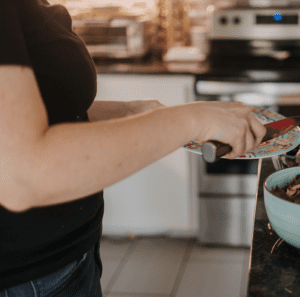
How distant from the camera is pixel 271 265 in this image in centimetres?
60

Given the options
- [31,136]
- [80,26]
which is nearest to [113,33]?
[80,26]

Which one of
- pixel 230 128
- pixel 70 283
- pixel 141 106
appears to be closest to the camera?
pixel 230 128

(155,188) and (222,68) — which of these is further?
(155,188)

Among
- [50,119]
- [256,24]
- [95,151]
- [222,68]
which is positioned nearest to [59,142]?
[95,151]

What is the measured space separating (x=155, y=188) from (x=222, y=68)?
2.36 feet

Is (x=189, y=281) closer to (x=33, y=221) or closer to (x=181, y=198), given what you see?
(x=181, y=198)

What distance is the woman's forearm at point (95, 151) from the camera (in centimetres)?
49

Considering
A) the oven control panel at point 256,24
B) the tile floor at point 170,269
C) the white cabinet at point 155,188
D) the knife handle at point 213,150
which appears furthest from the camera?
the oven control panel at point 256,24

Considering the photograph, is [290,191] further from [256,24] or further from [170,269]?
[256,24]

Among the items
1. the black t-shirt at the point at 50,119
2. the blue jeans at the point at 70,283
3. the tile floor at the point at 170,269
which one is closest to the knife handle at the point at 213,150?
the black t-shirt at the point at 50,119

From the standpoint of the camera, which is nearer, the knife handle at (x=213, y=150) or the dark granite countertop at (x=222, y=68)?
the knife handle at (x=213, y=150)

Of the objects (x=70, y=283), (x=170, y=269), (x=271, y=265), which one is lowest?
(x=170, y=269)

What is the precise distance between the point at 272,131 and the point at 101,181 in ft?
1.08

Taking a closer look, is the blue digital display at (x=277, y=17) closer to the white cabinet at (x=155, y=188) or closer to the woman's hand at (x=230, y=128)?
the white cabinet at (x=155, y=188)
